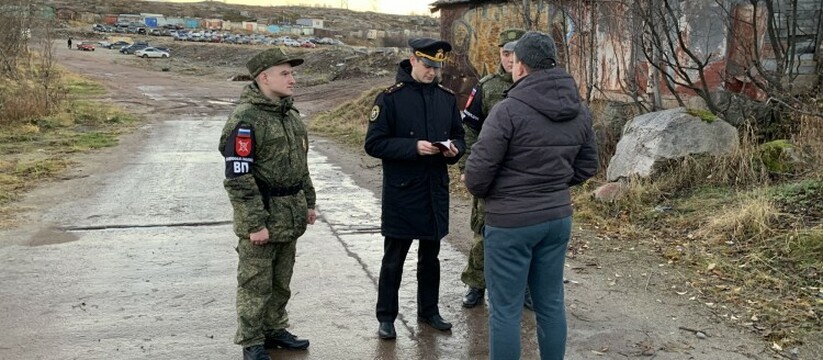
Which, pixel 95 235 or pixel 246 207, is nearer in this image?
pixel 246 207

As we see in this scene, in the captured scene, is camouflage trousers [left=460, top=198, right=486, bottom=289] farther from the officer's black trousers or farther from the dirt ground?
the officer's black trousers

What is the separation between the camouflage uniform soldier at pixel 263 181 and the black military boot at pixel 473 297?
1.53 metres

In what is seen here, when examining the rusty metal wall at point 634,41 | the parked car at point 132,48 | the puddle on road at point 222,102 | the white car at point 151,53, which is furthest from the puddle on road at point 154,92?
the parked car at point 132,48

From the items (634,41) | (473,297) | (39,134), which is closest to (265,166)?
(473,297)

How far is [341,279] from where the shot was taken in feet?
18.7

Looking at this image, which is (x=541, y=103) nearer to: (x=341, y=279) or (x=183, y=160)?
(x=341, y=279)

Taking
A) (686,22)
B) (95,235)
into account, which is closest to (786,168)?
(686,22)

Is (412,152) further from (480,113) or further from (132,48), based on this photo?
(132,48)

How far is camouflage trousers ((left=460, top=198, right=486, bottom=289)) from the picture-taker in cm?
501

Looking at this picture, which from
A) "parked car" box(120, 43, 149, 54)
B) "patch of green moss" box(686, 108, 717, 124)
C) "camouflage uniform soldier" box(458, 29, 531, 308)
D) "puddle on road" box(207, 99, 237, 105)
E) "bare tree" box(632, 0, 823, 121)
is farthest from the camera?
"parked car" box(120, 43, 149, 54)

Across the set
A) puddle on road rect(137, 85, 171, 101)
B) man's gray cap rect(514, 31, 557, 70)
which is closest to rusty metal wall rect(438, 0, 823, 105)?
man's gray cap rect(514, 31, 557, 70)

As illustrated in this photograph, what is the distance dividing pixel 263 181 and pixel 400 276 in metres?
1.15

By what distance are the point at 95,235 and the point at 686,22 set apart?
27.4ft

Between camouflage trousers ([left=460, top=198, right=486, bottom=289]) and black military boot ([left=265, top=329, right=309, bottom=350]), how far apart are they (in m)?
1.38
